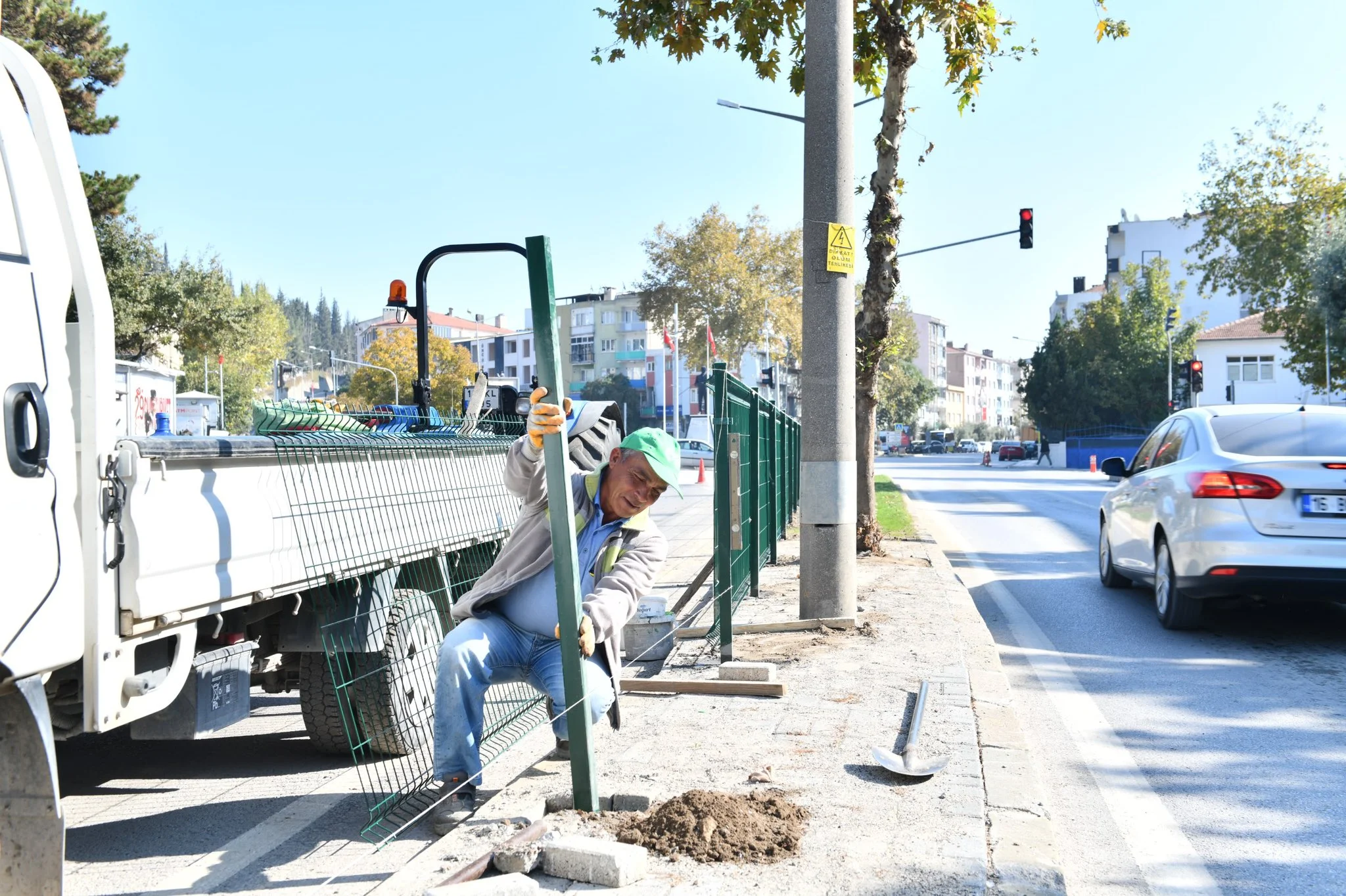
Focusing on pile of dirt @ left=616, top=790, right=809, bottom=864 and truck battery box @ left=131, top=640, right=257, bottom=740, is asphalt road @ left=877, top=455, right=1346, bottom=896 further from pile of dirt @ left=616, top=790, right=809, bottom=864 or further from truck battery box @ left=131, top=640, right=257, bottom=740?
truck battery box @ left=131, top=640, right=257, bottom=740

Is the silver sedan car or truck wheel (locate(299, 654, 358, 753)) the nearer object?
truck wheel (locate(299, 654, 358, 753))

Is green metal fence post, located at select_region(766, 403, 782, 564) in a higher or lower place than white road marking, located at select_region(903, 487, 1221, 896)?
higher

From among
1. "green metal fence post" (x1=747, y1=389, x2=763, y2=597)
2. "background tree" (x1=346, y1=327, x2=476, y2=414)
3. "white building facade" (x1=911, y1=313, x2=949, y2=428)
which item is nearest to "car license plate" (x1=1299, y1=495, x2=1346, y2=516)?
"green metal fence post" (x1=747, y1=389, x2=763, y2=597)

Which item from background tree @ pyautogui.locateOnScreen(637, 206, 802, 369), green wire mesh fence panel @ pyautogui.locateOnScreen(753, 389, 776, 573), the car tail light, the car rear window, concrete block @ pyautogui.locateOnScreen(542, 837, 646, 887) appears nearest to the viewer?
concrete block @ pyautogui.locateOnScreen(542, 837, 646, 887)

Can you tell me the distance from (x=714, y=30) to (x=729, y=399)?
621 cm

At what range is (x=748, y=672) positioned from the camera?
643 centimetres

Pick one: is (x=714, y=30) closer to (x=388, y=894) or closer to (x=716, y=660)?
(x=716, y=660)

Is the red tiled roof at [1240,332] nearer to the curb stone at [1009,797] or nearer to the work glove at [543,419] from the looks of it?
the curb stone at [1009,797]

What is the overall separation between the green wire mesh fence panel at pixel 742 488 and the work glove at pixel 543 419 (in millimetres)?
3214

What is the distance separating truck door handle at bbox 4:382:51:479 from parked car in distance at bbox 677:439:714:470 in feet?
148

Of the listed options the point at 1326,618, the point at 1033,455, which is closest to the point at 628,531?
the point at 1326,618

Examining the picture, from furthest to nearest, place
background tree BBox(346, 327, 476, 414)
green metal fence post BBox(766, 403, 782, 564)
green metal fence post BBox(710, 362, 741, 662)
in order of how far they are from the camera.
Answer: background tree BBox(346, 327, 476, 414) → green metal fence post BBox(766, 403, 782, 564) → green metal fence post BBox(710, 362, 741, 662)

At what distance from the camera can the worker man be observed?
417cm

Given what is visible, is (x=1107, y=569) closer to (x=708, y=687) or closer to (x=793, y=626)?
(x=793, y=626)
